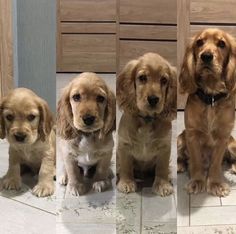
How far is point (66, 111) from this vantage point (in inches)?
43.3

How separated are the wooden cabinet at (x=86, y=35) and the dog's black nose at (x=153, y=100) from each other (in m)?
0.11

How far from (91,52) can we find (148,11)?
16 cm

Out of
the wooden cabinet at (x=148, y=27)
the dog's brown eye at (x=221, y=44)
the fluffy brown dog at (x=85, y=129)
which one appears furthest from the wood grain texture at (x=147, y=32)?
the dog's brown eye at (x=221, y=44)

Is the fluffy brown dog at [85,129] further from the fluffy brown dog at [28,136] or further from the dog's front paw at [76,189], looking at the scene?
the fluffy brown dog at [28,136]

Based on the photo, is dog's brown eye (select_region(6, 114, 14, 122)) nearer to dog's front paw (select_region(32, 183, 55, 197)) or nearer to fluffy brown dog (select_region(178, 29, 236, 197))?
dog's front paw (select_region(32, 183, 55, 197))

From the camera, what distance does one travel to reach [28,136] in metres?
1.27

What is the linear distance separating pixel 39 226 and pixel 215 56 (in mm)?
690

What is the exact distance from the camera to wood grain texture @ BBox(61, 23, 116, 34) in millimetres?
1062

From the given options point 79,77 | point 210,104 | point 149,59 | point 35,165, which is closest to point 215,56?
point 210,104

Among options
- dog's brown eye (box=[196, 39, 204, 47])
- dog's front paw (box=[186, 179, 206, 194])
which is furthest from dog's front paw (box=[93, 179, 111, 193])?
dog's brown eye (box=[196, 39, 204, 47])

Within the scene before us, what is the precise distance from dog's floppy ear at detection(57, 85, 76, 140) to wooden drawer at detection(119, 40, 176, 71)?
150 mm

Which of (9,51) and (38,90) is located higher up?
(9,51)

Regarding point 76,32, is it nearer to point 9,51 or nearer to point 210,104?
point 9,51

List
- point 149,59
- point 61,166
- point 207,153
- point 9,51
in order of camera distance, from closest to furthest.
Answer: point 149,59 → point 61,166 → point 9,51 → point 207,153
